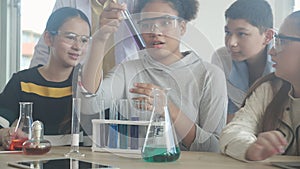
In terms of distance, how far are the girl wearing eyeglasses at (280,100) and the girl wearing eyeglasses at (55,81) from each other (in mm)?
629

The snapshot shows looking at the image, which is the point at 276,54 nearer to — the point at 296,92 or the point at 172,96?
the point at 296,92

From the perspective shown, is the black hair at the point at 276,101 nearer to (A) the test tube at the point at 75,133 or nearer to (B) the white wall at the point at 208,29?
(B) the white wall at the point at 208,29

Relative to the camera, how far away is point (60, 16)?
1.67 metres

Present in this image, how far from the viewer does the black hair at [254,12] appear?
4.54 ft

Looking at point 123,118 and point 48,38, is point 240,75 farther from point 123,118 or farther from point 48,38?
point 48,38

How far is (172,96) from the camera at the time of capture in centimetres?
146

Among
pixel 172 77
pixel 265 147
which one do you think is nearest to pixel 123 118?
pixel 172 77

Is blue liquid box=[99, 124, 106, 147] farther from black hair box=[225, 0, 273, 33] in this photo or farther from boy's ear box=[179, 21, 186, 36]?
black hair box=[225, 0, 273, 33]

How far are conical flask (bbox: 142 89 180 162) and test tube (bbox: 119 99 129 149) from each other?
5.3 inches

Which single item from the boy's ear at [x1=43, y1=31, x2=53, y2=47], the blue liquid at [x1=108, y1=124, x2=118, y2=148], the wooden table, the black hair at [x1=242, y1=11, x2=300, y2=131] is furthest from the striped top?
the black hair at [x1=242, y1=11, x2=300, y2=131]

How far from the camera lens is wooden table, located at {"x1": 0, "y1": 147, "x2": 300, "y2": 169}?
1.14 meters

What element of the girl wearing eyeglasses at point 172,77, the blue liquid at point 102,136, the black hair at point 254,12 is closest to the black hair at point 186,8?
the girl wearing eyeglasses at point 172,77

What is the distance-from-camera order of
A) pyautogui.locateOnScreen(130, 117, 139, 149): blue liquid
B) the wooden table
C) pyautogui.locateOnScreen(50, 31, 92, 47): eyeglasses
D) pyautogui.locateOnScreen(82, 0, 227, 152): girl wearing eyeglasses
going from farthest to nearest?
1. pyautogui.locateOnScreen(50, 31, 92, 47): eyeglasses
2. pyautogui.locateOnScreen(82, 0, 227, 152): girl wearing eyeglasses
3. pyautogui.locateOnScreen(130, 117, 139, 149): blue liquid
4. the wooden table

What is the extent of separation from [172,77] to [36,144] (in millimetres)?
484
